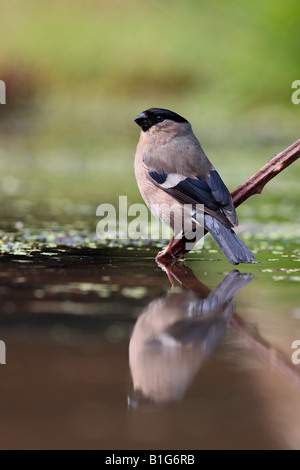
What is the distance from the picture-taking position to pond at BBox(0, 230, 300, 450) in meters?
2.31

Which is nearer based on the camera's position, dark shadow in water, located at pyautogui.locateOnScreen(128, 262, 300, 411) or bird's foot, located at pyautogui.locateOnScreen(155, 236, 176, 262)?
dark shadow in water, located at pyautogui.locateOnScreen(128, 262, 300, 411)

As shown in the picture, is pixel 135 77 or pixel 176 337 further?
pixel 135 77

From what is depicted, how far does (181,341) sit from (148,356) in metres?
0.24

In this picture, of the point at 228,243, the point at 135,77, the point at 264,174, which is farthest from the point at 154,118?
the point at 135,77

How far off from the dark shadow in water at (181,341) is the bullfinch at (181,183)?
54 cm

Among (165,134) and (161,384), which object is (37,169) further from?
(161,384)

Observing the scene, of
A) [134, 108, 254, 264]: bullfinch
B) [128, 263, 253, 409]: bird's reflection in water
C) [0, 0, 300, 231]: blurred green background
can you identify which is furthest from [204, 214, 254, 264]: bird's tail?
[0, 0, 300, 231]: blurred green background

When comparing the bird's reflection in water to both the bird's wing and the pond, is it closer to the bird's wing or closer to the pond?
the pond

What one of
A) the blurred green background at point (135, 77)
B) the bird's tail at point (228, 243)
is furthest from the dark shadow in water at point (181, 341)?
the blurred green background at point (135, 77)

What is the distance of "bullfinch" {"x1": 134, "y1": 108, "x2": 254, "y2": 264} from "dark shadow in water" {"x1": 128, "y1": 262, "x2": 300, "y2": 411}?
537mm

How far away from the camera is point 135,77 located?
62.9ft

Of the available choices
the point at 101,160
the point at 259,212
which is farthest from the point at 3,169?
the point at 259,212

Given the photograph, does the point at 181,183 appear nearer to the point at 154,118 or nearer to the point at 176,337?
the point at 154,118

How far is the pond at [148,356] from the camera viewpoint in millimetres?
2312
